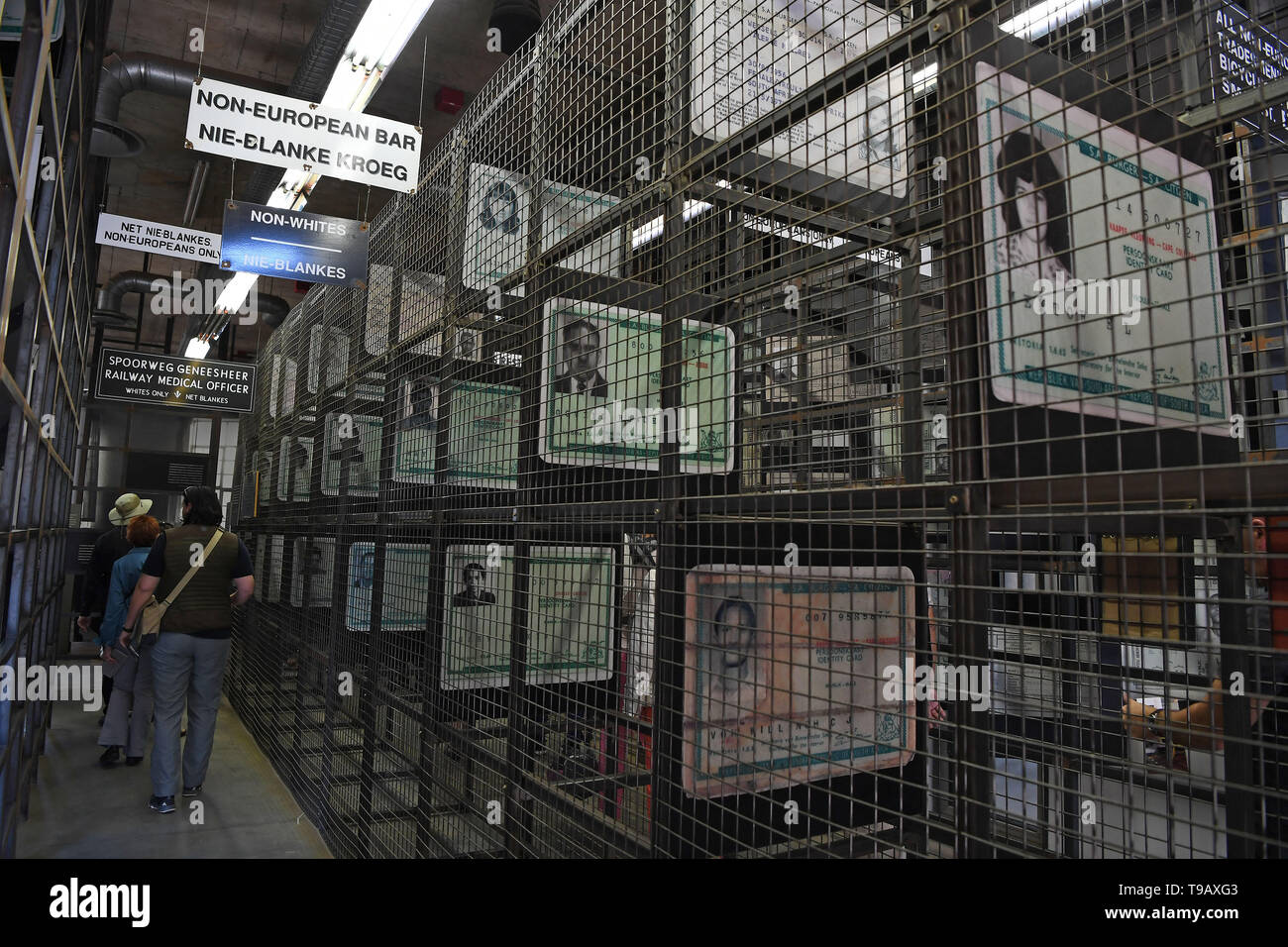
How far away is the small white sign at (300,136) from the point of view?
429cm

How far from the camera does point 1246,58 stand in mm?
1739

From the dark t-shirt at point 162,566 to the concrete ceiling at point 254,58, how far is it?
346cm

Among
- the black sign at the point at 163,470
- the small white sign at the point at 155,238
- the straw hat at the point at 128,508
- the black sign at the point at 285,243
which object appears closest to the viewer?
the black sign at the point at 285,243

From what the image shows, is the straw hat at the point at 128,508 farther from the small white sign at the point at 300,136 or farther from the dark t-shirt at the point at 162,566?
the small white sign at the point at 300,136

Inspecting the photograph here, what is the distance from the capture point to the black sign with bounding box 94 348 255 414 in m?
7.67

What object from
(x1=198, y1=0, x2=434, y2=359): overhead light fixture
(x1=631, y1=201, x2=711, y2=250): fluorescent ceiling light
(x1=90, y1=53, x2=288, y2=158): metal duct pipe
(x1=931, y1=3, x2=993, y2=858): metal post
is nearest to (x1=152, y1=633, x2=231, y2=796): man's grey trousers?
(x1=198, y1=0, x2=434, y2=359): overhead light fixture

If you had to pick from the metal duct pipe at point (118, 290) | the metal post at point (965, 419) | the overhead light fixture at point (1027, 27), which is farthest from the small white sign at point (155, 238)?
the metal post at point (965, 419)

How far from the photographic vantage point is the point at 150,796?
4.87 m

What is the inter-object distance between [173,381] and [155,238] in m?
1.77

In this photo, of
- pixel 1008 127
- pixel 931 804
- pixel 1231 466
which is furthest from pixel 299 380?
pixel 1231 466

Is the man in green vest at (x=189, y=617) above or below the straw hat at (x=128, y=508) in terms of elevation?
below

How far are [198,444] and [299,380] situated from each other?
13.0 m

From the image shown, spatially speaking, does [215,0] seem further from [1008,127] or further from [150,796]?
[1008,127]

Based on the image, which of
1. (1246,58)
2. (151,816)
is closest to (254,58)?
(151,816)
